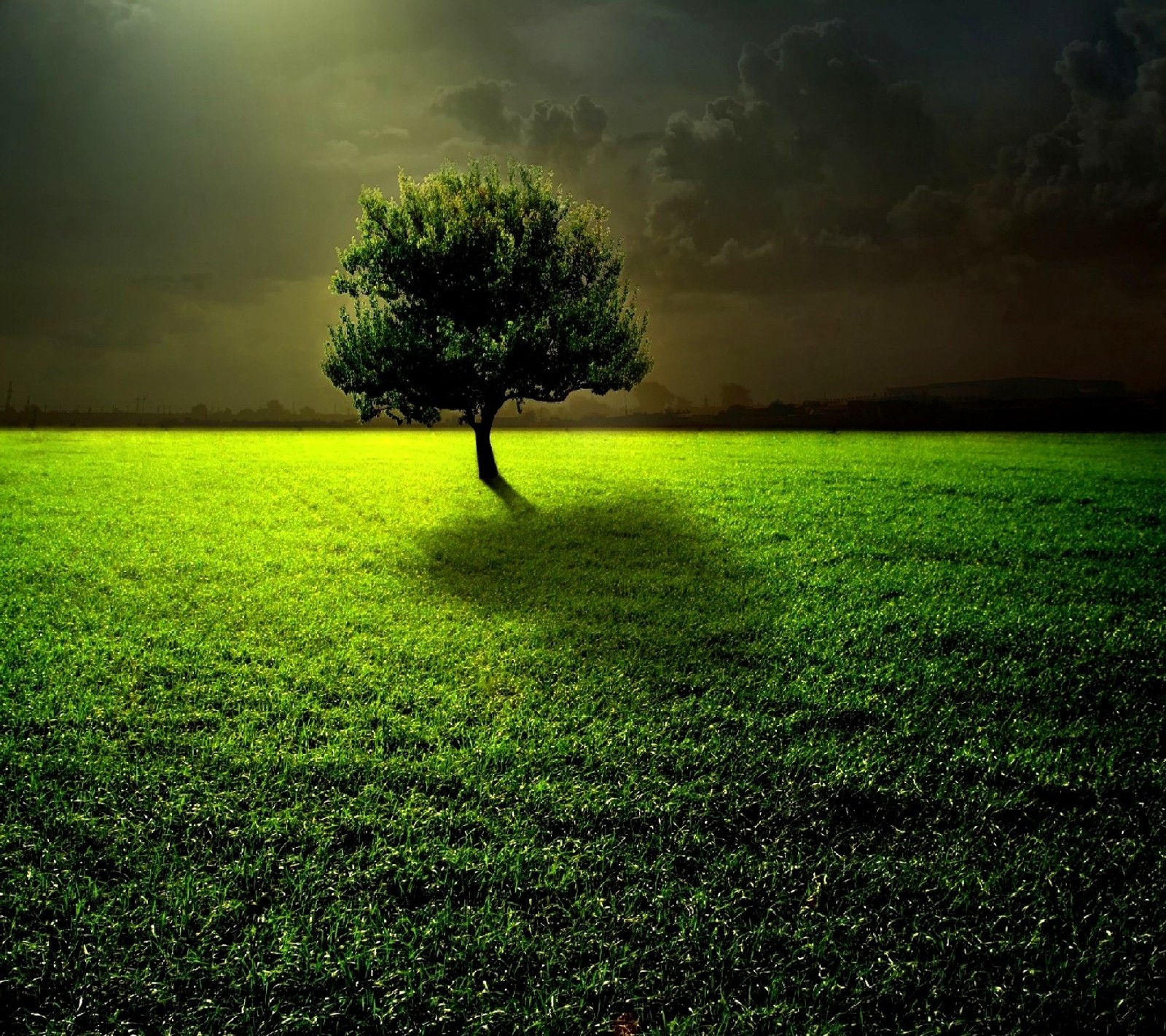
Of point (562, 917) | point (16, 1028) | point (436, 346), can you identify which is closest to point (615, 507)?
point (436, 346)

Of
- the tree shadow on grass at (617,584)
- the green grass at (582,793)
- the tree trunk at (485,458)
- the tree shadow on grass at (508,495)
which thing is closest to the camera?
the green grass at (582,793)

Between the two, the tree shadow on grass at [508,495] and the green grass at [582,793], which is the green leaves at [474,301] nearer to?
the tree shadow on grass at [508,495]

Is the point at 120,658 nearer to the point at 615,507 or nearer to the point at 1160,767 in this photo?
the point at 1160,767

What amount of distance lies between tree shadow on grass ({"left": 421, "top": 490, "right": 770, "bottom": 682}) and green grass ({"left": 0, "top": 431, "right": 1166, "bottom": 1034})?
0.09 metres

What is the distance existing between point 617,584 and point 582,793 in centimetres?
583

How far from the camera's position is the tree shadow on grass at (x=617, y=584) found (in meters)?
8.22

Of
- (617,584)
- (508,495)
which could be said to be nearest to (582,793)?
(617,584)

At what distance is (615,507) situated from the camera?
18.0 metres

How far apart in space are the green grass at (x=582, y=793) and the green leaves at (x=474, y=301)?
8739 mm

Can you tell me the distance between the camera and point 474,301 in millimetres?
20094

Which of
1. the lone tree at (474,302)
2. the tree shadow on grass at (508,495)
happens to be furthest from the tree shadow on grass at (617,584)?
the lone tree at (474,302)

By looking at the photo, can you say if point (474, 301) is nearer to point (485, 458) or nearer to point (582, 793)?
point (485, 458)

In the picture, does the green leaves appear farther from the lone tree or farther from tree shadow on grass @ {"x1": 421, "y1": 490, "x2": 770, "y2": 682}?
tree shadow on grass @ {"x1": 421, "y1": 490, "x2": 770, "y2": 682}

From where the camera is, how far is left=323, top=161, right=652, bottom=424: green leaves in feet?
63.6
